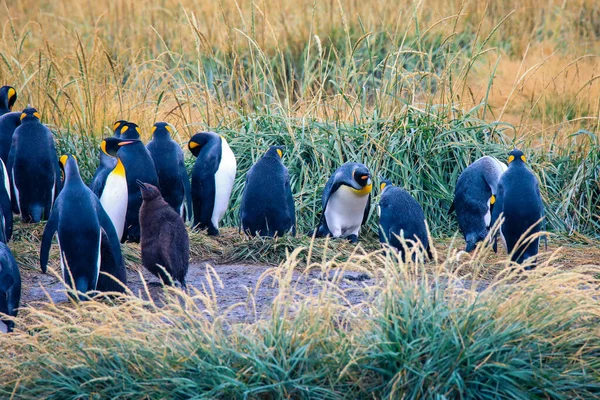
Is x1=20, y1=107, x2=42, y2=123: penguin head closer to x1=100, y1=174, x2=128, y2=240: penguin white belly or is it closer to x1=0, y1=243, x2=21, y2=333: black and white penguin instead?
x1=100, y1=174, x2=128, y2=240: penguin white belly

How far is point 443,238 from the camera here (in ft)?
21.4

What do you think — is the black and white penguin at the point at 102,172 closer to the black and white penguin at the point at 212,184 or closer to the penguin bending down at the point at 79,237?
the black and white penguin at the point at 212,184

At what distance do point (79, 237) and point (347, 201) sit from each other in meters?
2.18

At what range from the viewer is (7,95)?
23.6ft

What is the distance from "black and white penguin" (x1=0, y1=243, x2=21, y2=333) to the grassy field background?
23 cm

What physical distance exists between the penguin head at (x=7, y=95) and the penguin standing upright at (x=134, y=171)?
60.8 inches

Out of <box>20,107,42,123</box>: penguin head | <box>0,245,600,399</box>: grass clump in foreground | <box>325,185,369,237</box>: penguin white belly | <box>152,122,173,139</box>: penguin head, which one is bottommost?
<box>325,185,369,237</box>: penguin white belly

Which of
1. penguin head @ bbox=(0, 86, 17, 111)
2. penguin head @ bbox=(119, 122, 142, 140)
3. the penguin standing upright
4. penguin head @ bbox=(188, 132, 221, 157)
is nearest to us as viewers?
the penguin standing upright

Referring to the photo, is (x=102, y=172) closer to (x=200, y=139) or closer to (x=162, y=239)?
(x=200, y=139)

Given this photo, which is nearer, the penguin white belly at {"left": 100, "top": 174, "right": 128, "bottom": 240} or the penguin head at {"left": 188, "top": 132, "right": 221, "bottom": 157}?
the penguin white belly at {"left": 100, "top": 174, "right": 128, "bottom": 240}

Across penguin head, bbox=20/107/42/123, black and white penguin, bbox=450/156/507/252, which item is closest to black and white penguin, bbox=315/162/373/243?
black and white penguin, bbox=450/156/507/252

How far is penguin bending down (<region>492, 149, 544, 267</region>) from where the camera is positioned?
208 inches

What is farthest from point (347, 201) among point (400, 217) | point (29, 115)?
point (29, 115)

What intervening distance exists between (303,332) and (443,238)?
3291 mm
